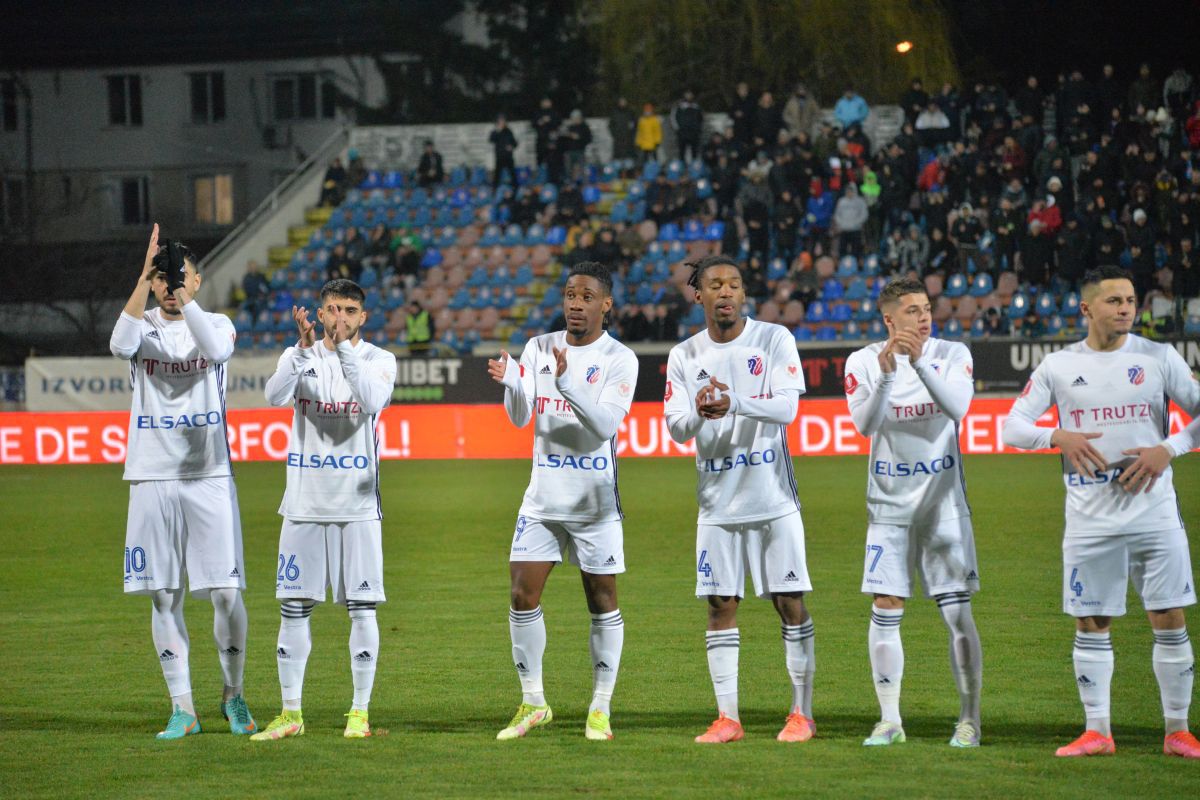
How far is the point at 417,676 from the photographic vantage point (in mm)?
8852

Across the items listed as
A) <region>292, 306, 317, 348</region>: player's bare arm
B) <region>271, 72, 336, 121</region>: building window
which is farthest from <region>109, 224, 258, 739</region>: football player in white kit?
<region>271, 72, 336, 121</region>: building window

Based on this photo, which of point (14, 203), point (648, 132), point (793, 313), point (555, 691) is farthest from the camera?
point (14, 203)

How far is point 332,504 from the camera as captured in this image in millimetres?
7383

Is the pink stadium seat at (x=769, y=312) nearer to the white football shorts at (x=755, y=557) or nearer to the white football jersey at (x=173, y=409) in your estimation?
the white football jersey at (x=173, y=409)

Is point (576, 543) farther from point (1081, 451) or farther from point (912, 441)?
point (1081, 451)

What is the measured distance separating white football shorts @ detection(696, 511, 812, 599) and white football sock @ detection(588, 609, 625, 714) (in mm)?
496

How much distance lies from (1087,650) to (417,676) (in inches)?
154

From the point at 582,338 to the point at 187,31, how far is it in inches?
1811

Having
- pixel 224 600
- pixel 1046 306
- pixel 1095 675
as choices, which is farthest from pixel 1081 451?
pixel 1046 306

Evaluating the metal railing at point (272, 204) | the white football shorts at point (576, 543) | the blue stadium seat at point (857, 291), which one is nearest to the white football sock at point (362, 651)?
the white football shorts at point (576, 543)

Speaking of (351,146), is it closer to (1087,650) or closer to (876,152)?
(876,152)

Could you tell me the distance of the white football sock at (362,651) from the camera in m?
7.33

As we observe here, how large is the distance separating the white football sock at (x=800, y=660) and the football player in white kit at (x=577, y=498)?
838mm

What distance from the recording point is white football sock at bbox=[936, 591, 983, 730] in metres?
6.87
